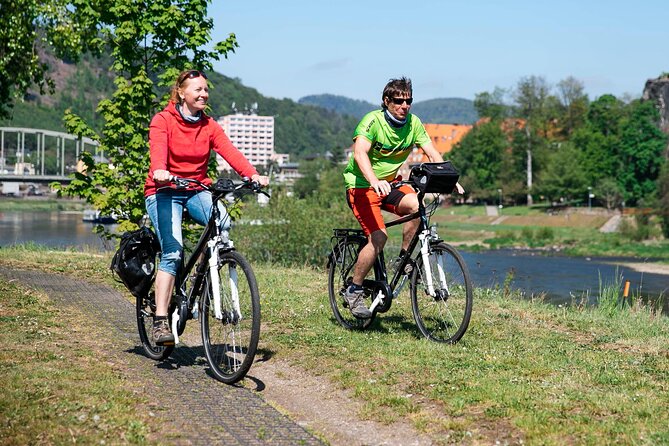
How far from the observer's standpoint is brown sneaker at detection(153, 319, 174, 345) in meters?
6.34

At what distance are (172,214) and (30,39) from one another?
12.4 metres

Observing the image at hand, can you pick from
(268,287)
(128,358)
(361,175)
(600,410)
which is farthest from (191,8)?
(600,410)

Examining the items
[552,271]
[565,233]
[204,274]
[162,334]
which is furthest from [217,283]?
[565,233]

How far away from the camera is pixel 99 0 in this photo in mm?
15797

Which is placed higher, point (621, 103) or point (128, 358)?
point (621, 103)

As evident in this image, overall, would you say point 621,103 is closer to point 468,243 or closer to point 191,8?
point 468,243

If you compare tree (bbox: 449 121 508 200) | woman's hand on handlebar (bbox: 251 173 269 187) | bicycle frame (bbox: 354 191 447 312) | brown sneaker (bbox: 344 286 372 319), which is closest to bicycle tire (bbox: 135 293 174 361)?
woman's hand on handlebar (bbox: 251 173 269 187)

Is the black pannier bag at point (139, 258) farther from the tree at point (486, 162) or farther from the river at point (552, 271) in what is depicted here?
the tree at point (486, 162)

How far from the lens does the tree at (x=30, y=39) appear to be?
669 inches

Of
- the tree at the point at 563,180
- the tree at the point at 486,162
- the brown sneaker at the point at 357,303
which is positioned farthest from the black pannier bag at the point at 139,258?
the tree at the point at 486,162

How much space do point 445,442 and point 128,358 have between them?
284cm

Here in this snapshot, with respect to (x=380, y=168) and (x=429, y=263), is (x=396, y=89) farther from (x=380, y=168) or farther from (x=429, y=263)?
(x=429, y=263)

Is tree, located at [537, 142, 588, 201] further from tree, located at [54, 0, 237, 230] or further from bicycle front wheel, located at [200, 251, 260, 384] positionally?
bicycle front wheel, located at [200, 251, 260, 384]

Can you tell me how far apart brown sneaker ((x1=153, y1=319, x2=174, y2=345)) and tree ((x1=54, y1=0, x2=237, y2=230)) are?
980 centimetres
